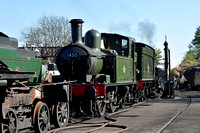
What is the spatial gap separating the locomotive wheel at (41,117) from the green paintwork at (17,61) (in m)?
2.04

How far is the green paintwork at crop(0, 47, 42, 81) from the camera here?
389 inches

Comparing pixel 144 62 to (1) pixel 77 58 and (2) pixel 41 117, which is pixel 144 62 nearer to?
(1) pixel 77 58

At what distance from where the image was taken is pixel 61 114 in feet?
33.7

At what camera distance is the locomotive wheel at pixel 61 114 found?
32.1 ft

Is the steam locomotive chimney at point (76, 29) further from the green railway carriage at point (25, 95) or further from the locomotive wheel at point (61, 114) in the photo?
the locomotive wheel at point (61, 114)

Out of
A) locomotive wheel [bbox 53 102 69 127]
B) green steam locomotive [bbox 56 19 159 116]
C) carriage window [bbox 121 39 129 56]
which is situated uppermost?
carriage window [bbox 121 39 129 56]

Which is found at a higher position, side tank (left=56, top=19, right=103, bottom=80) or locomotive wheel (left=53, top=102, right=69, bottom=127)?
side tank (left=56, top=19, right=103, bottom=80)

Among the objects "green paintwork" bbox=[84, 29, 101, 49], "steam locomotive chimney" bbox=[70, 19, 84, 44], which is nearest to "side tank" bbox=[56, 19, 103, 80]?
"steam locomotive chimney" bbox=[70, 19, 84, 44]

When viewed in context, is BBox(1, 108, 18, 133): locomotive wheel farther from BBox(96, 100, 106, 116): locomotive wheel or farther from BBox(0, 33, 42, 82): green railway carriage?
BBox(96, 100, 106, 116): locomotive wheel

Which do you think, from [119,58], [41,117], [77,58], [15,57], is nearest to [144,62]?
[119,58]

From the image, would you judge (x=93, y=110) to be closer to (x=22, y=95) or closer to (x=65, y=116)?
(x=65, y=116)

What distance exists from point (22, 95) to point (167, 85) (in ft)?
55.9

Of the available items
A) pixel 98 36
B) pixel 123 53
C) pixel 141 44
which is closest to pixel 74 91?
pixel 98 36

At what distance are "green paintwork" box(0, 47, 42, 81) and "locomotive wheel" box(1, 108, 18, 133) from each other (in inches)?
110
